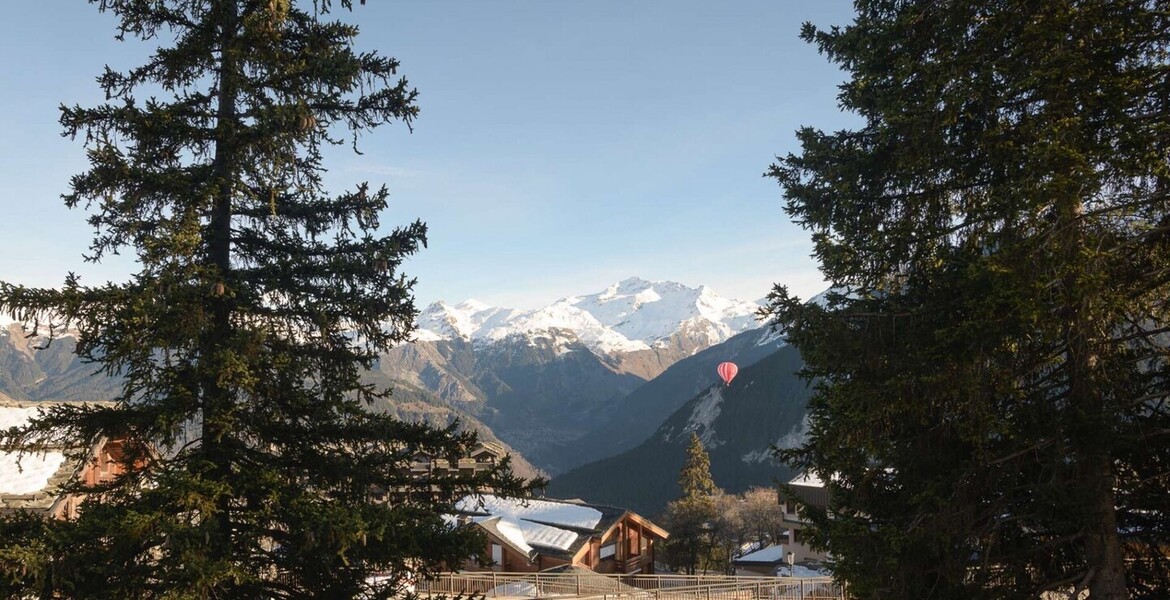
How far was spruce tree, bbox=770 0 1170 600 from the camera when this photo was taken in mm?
8648

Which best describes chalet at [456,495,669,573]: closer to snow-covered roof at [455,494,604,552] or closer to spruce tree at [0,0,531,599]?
snow-covered roof at [455,494,604,552]

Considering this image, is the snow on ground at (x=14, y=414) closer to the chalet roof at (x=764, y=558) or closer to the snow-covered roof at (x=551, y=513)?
the snow-covered roof at (x=551, y=513)

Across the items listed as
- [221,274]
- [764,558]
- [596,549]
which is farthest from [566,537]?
[221,274]

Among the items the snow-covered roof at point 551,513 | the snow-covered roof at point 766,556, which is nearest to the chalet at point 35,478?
the snow-covered roof at point 551,513

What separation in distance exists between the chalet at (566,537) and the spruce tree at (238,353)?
95.2ft

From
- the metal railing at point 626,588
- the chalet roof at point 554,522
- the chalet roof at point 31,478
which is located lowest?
the metal railing at point 626,588

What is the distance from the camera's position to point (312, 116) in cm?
972

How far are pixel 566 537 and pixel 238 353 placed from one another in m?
37.2

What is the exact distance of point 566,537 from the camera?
143ft

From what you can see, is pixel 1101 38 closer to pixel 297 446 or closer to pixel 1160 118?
pixel 1160 118

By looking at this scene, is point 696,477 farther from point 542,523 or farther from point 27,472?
point 27,472

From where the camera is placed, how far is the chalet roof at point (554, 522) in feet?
138

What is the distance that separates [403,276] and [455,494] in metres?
3.12

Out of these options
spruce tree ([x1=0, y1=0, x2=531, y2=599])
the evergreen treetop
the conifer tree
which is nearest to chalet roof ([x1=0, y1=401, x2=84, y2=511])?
spruce tree ([x1=0, y1=0, x2=531, y2=599])
